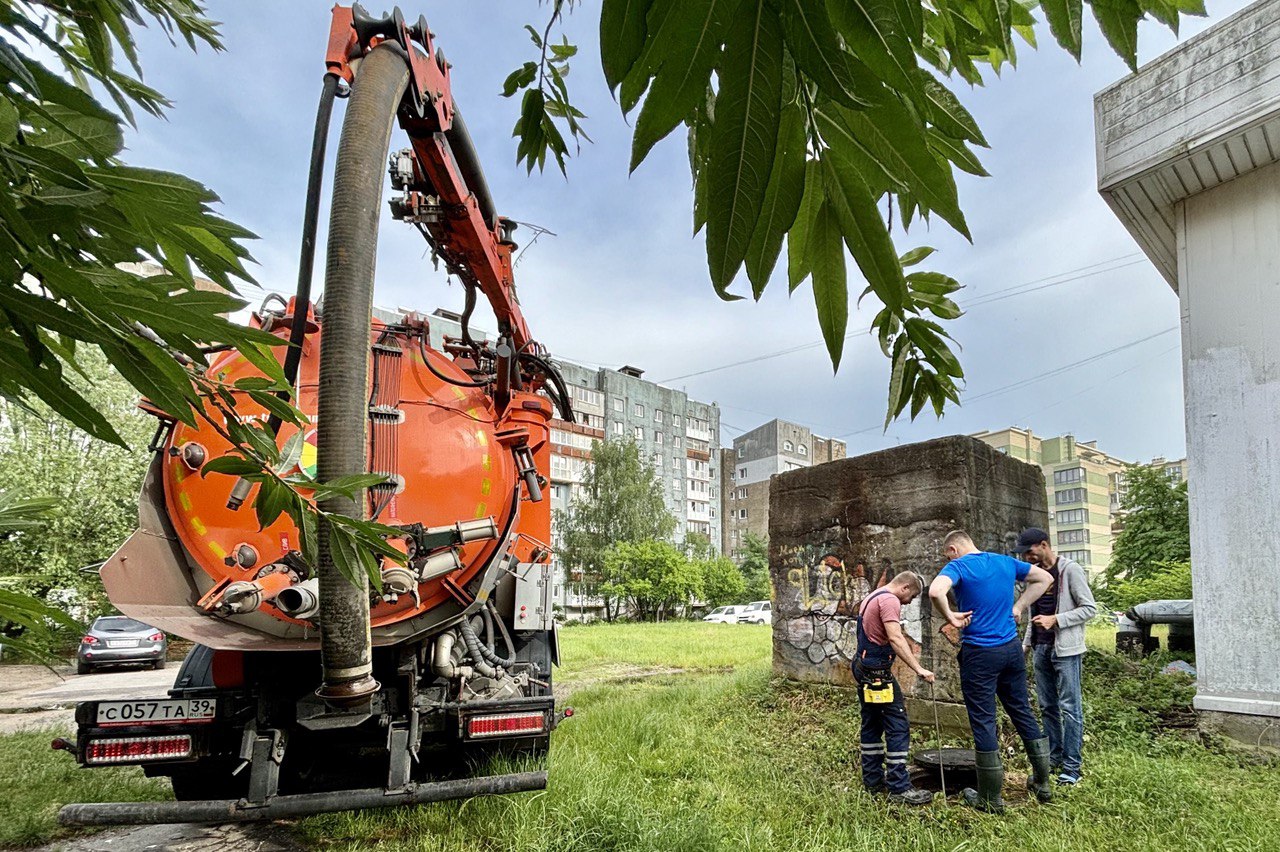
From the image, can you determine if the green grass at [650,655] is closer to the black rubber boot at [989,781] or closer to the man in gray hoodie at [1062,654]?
the man in gray hoodie at [1062,654]

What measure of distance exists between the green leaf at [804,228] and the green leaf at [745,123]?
15cm

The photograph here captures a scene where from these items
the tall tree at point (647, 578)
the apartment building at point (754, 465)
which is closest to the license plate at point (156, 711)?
the tall tree at point (647, 578)

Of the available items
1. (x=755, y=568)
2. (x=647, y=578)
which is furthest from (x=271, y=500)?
(x=755, y=568)

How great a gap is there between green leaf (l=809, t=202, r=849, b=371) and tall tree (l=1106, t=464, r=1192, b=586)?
2010 cm

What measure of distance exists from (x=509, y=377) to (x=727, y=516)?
58.4 metres

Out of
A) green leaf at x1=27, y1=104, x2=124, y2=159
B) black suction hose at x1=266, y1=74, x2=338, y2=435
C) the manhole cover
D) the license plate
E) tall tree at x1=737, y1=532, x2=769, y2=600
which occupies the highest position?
black suction hose at x1=266, y1=74, x2=338, y2=435

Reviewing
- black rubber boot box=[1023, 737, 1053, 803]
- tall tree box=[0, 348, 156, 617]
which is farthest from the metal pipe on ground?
tall tree box=[0, 348, 156, 617]

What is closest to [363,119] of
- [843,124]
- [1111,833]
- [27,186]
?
[27,186]

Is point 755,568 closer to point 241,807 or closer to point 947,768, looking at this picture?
point 947,768

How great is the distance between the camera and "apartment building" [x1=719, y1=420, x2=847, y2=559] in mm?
59125

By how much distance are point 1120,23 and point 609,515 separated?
36.0 metres

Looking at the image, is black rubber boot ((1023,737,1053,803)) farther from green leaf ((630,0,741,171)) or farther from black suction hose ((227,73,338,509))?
green leaf ((630,0,741,171))

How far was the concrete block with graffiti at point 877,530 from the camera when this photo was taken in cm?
597

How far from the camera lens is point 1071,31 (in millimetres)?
793
